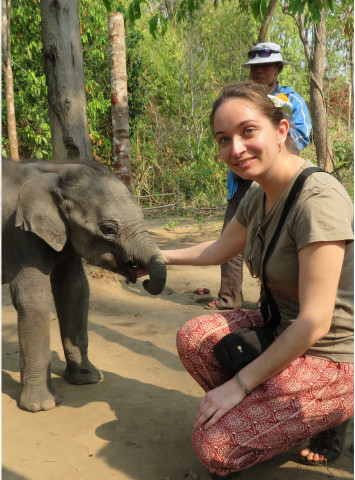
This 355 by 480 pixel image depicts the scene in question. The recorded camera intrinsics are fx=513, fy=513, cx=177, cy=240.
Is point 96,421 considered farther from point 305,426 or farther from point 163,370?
point 305,426

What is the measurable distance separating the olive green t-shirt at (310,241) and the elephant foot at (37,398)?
1.58m

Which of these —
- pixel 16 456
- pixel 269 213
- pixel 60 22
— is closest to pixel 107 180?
pixel 269 213

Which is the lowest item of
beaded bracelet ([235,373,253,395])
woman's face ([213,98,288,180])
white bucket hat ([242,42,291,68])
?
beaded bracelet ([235,373,253,395])

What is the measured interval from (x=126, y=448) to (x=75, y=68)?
3478 millimetres

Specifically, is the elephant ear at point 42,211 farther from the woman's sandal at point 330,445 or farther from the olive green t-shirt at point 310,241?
the woman's sandal at point 330,445

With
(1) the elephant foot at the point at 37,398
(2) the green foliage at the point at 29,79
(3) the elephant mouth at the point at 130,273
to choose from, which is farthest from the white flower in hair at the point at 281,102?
(2) the green foliage at the point at 29,79

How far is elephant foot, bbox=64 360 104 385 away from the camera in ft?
11.6

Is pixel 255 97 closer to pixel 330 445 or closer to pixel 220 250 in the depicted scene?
pixel 220 250

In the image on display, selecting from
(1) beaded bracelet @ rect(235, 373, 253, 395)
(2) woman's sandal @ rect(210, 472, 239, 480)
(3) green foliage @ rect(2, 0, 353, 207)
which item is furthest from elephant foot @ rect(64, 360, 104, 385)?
(3) green foliage @ rect(2, 0, 353, 207)

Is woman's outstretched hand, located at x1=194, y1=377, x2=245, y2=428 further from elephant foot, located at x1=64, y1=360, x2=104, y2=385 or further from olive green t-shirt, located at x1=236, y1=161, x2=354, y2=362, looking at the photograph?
elephant foot, located at x1=64, y1=360, x2=104, y2=385

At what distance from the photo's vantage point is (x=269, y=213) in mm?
2375

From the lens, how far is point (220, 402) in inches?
86.7

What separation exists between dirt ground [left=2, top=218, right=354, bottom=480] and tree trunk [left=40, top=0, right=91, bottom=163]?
5.52ft

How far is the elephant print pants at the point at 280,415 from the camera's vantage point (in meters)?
2.20
